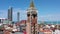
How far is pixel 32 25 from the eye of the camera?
11188 millimetres

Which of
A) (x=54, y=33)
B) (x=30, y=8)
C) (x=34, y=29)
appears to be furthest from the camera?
(x=54, y=33)

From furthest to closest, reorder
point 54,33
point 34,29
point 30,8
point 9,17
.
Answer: point 9,17 < point 54,33 < point 30,8 < point 34,29

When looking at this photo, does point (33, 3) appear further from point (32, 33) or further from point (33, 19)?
point (32, 33)

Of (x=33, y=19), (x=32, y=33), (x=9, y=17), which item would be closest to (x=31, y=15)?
(x=33, y=19)

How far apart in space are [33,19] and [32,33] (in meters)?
0.82

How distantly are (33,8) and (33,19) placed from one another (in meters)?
0.69

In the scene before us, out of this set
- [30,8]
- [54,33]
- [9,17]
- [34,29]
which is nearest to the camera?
[34,29]

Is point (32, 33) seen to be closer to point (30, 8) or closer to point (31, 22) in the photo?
point (31, 22)

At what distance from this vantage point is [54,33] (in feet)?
76.4

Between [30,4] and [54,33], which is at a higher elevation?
[30,4]

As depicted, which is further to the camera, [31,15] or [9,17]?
[9,17]

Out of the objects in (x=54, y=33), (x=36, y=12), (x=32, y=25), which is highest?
(x=36, y=12)

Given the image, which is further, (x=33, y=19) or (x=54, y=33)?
(x=54, y=33)

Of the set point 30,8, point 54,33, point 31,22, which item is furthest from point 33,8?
point 54,33
